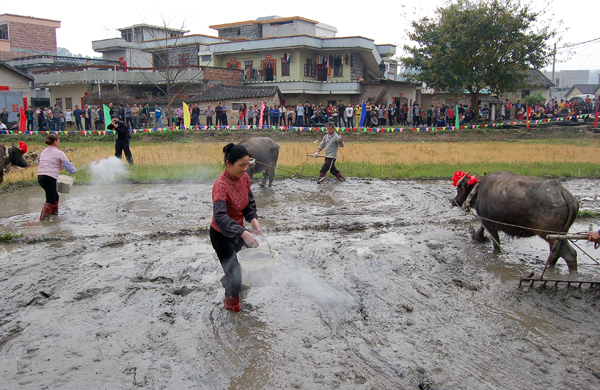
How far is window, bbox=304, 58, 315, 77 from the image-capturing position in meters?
34.8

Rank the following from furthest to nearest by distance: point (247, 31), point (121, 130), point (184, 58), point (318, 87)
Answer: point (247, 31) < point (184, 58) < point (318, 87) < point (121, 130)

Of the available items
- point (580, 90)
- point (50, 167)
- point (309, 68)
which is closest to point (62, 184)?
point (50, 167)

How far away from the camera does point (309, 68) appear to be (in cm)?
3509

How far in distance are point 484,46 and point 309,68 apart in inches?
534

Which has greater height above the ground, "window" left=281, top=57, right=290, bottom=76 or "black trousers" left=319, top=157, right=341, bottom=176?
"window" left=281, top=57, right=290, bottom=76

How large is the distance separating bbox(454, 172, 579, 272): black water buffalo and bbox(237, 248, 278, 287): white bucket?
3.25m

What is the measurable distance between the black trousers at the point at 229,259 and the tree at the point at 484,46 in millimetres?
24520

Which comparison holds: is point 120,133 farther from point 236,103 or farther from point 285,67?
point 285,67

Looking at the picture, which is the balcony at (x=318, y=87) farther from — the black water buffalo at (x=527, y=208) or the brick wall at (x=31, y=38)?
the brick wall at (x=31, y=38)

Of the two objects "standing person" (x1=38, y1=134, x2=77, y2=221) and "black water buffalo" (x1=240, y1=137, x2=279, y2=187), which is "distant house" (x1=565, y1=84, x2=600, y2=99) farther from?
"standing person" (x1=38, y1=134, x2=77, y2=221)

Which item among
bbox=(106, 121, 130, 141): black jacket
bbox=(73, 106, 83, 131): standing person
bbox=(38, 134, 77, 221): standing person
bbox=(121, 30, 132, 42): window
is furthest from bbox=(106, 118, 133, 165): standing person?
bbox=(121, 30, 132, 42): window

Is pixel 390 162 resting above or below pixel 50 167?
below

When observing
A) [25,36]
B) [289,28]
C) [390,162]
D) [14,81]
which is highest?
[25,36]

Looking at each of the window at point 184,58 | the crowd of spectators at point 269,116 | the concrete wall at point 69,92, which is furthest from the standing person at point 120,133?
the window at point 184,58
